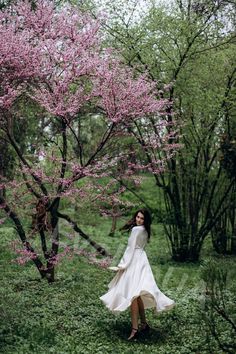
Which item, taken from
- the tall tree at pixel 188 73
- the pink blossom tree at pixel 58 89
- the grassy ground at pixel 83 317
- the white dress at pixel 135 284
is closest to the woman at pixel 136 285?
the white dress at pixel 135 284

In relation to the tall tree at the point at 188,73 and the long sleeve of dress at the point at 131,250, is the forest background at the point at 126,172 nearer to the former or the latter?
the tall tree at the point at 188,73

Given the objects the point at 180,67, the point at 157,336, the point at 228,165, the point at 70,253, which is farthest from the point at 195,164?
the point at 157,336

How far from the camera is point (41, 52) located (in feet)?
31.6

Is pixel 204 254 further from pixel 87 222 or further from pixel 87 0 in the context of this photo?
pixel 87 0

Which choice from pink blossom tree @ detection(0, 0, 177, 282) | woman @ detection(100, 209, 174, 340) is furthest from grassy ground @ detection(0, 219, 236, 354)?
pink blossom tree @ detection(0, 0, 177, 282)

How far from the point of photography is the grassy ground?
24.4ft

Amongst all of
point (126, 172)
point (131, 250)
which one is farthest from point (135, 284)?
point (126, 172)

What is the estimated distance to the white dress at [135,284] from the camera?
7633 mm

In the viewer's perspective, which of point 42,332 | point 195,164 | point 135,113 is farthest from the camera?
point 195,164

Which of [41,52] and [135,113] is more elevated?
[41,52]

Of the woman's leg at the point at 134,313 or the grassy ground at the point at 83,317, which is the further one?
the woman's leg at the point at 134,313

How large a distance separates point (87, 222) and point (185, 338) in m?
12.5

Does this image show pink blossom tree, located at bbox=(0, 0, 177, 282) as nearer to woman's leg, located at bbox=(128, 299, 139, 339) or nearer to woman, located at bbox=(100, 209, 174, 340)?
woman, located at bbox=(100, 209, 174, 340)

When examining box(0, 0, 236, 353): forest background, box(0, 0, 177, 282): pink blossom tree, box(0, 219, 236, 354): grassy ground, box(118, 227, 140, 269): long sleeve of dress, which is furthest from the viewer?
box(0, 0, 177, 282): pink blossom tree
